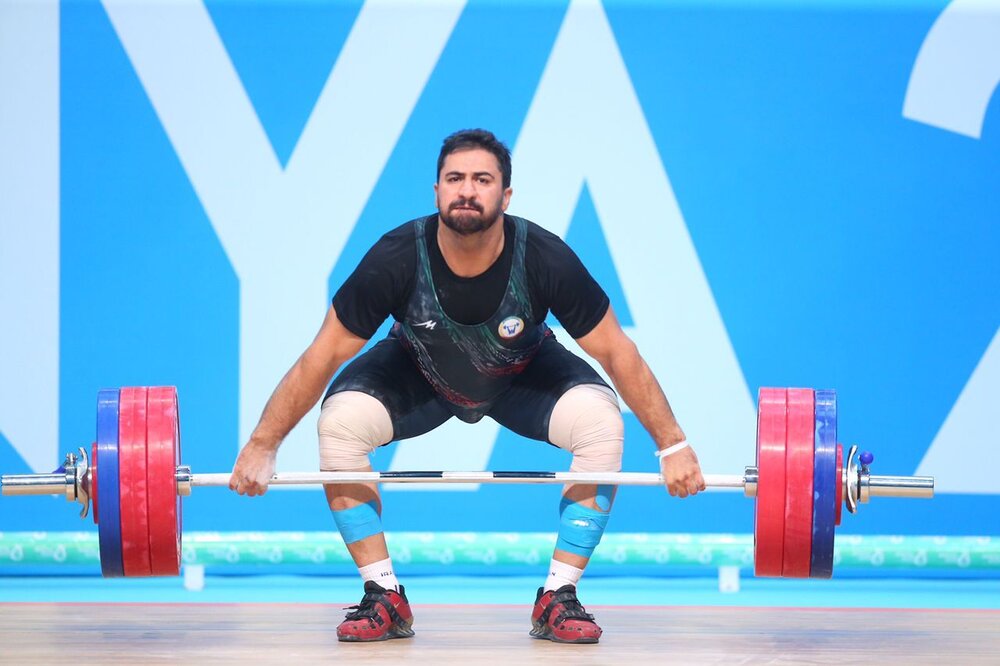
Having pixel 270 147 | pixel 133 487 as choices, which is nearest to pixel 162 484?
pixel 133 487

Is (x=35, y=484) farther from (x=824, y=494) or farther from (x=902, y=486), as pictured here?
(x=902, y=486)

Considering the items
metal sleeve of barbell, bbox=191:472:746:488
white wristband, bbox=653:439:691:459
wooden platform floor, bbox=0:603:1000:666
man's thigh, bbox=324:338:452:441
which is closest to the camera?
wooden platform floor, bbox=0:603:1000:666

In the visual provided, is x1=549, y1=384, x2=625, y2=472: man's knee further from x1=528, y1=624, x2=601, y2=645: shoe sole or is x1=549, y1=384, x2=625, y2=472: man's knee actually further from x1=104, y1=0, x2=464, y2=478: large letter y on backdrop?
x1=104, y1=0, x2=464, y2=478: large letter y on backdrop

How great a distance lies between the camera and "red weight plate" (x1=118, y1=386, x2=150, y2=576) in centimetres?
296

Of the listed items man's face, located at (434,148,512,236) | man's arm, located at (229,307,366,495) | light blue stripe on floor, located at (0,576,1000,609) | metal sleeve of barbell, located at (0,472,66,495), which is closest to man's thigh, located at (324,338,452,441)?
man's arm, located at (229,307,366,495)

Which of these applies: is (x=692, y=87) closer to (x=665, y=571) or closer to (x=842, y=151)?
(x=842, y=151)

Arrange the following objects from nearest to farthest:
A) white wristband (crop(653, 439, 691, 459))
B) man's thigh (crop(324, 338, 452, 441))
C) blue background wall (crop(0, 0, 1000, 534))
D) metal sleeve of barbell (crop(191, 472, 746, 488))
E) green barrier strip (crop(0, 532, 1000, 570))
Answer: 1. metal sleeve of barbell (crop(191, 472, 746, 488))
2. white wristband (crop(653, 439, 691, 459))
3. man's thigh (crop(324, 338, 452, 441))
4. green barrier strip (crop(0, 532, 1000, 570))
5. blue background wall (crop(0, 0, 1000, 534))

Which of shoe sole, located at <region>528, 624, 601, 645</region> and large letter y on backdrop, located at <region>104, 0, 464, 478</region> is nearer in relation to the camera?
shoe sole, located at <region>528, 624, 601, 645</region>

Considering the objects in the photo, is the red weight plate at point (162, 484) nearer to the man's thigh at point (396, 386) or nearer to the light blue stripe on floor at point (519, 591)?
the man's thigh at point (396, 386)

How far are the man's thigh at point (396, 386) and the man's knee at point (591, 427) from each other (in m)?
0.36

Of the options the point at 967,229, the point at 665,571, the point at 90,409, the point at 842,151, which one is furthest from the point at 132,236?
the point at 967,229

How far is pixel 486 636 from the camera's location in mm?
3096

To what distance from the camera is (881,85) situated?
15.8 ft

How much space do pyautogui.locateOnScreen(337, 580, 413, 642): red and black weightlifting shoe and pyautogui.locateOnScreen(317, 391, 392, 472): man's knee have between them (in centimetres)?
30
